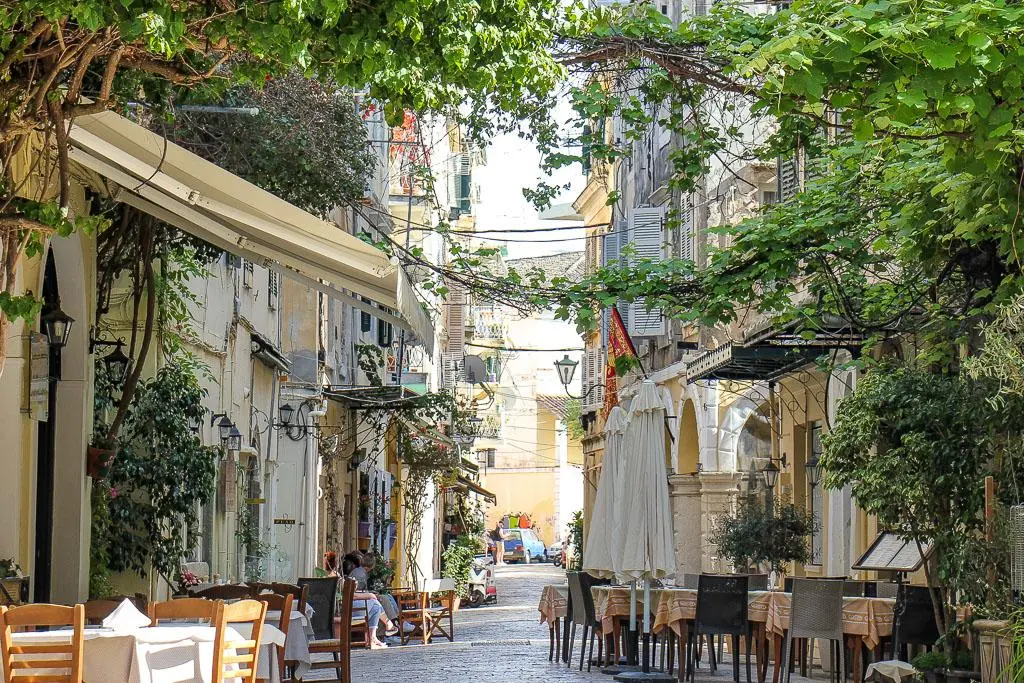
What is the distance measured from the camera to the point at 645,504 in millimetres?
14898

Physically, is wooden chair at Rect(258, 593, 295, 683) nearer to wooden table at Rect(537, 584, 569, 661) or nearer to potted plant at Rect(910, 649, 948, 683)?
potted plant at Rect(910, 649, 948, 683)

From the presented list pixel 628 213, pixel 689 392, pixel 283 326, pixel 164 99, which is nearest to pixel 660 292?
pixel 164 99

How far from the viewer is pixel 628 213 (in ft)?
99.1

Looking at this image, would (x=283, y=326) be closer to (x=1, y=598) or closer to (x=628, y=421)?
(x=628, y=421)

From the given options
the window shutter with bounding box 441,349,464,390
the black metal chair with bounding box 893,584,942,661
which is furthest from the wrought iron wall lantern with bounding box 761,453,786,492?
the window shutter with bounding box 441,349,464,390

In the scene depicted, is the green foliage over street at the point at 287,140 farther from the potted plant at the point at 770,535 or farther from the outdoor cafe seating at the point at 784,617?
the potted plant at the point at 770,535

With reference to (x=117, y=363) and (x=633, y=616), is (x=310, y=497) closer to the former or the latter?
(x=633, y=616)

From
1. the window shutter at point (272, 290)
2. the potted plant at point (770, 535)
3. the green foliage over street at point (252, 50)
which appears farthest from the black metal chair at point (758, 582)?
the green foliage over street at point (252, 50)

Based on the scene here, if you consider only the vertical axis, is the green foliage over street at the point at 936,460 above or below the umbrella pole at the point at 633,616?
above

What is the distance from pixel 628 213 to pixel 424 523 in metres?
10.5

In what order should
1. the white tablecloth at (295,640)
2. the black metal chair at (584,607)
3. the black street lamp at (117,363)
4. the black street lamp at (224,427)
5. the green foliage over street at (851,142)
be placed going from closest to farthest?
1. the green foliage over street at (851,142)
2. the white tablecloth at (295,640)
3. the black street lamp at (117,363)
4. the black metal chair at (584,607)
5. the black street lamp at (224,427)

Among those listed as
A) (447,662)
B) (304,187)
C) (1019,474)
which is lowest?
(447,662)

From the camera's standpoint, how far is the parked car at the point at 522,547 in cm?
7531

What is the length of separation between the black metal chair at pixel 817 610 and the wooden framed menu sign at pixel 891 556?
0.65 meters
